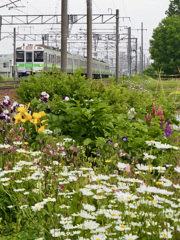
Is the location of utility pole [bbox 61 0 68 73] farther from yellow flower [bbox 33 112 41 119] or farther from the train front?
the train front

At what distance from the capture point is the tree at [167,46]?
5606cm

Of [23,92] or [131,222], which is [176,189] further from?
[23,92]

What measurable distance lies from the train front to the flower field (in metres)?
21.9

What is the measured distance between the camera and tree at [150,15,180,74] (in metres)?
56.1

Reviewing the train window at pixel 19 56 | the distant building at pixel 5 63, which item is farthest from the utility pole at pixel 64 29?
the distant building at pixel 5 63

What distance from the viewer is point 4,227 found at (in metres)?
3.51

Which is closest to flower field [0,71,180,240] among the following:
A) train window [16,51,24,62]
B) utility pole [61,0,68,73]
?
utility pole [61,0,68,73]

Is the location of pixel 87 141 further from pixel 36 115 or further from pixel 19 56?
pixel 19 56

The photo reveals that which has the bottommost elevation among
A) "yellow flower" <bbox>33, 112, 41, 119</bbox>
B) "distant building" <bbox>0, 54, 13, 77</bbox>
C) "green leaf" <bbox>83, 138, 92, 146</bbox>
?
"green leaf" <bbox>83, 138, 92, 146</bbox>

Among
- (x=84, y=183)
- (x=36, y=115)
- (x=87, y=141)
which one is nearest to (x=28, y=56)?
(x=36, y=115)

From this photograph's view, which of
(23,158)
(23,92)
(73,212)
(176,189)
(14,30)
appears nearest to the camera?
(73,212)

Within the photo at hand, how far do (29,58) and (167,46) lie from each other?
102 feet


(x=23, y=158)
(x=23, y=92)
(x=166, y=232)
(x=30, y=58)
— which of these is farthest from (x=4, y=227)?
(x=30, y=58)

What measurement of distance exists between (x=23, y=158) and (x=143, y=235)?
7.23 ft
